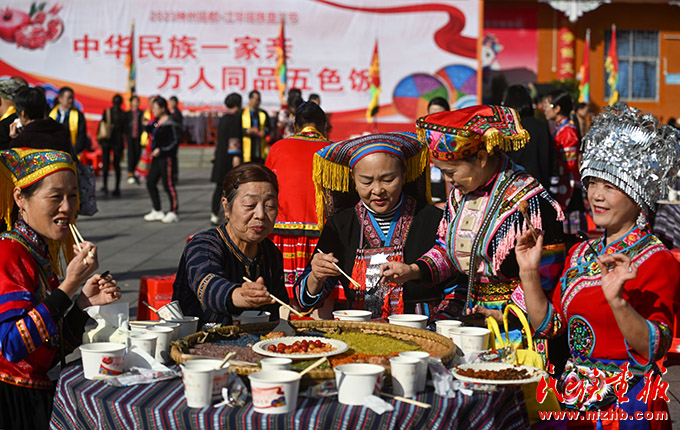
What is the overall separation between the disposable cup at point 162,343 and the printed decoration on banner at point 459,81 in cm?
1967

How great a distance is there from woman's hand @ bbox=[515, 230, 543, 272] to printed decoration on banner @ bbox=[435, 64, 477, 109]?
19242mm

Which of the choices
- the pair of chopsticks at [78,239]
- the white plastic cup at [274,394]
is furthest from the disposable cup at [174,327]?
the white plastic cup at [274,394]

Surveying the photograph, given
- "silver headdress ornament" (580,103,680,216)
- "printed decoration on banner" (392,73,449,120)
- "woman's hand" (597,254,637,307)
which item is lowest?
"woman's hand" (597,254,637,307)

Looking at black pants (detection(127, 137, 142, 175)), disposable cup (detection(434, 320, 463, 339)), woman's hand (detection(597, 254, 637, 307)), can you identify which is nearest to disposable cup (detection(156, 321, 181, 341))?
disposable cup (detection(434, 320, 463, 339))

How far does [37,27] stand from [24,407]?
815 inches

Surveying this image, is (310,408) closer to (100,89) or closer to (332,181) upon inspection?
(332,181)

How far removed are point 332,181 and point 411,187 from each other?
362mm

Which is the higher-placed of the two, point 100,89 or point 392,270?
point 100,89

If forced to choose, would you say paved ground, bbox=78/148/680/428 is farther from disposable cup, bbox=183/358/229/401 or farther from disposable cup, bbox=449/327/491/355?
disposable cup, bbox=183/358/229/401

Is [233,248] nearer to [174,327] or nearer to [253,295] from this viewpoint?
[253,295]

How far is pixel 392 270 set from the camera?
10.5 ft

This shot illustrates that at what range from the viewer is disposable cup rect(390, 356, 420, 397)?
2186 millimetres

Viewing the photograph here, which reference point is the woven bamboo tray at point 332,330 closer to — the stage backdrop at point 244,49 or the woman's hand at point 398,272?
the woman's hand at point 398,272

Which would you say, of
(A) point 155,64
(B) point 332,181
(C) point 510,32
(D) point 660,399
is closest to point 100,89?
(A) point 155,64
